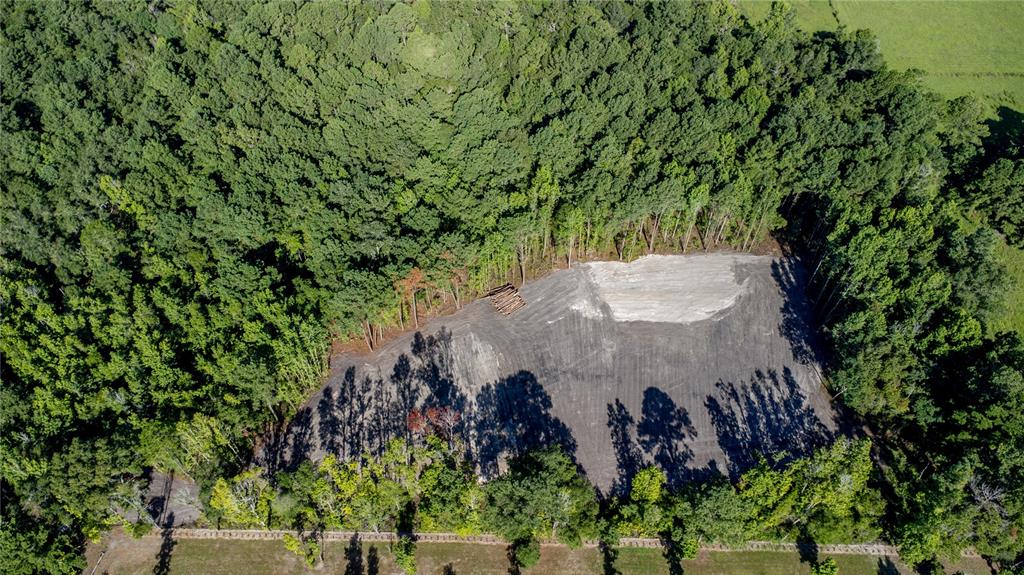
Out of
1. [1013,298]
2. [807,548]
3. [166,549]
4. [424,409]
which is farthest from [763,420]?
[166,549]

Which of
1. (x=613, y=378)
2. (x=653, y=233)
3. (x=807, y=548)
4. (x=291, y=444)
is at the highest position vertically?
(x=653, y=233)

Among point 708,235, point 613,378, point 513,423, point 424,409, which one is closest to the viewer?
point 513,423

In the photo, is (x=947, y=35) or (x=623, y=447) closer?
(x=623, y=447)

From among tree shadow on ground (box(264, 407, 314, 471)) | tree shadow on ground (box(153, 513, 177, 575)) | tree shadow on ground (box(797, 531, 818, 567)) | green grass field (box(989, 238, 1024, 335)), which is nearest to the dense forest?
tree shadow on ground (box(797, 531, 818, 567))

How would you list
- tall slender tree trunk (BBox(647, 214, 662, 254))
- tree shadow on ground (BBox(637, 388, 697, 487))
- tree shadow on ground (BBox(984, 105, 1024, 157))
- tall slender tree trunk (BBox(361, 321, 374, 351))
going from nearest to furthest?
tree shadow on ground (BBox(637, 388, 697, 487)), tall slender tree trunk (BBox(361, 321, 374, 351)), tall slender tree trunk (BBox(647, 214, 662, 254)), tree shadow on ground (BBox(984, 105, 1024, 157))

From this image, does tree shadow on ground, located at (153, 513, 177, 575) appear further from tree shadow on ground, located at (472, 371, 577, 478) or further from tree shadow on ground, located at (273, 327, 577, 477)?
tree shadow on ground, located at (472, 371, 577, 478)

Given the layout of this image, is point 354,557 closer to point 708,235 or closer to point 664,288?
point 664,288
